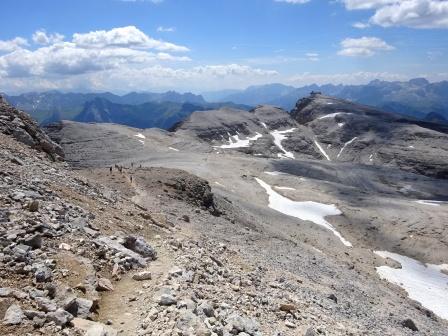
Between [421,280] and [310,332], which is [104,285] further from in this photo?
[421,280]

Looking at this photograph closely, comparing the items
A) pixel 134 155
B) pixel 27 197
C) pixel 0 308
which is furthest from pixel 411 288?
pixel 134 155

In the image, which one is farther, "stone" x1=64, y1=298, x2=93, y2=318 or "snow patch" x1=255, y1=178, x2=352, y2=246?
"snow patch" x1=255, y1=178, x2=352, y2=246

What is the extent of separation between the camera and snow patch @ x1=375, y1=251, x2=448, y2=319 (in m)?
51.9

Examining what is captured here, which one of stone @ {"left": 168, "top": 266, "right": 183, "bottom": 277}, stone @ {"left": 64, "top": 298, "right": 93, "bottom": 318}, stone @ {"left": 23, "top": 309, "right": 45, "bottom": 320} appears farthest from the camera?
stone @ {"left": 168, "top": 266, "right": 183, "bottom": 277}

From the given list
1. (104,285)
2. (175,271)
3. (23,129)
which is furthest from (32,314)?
(23,129)

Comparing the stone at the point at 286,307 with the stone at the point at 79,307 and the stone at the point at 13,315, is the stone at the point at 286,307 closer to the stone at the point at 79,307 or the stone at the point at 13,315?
the stone at the point at 79,307

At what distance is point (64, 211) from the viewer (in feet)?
63.4

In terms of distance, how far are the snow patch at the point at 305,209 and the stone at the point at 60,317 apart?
66689mm

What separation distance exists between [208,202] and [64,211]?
1281 inches

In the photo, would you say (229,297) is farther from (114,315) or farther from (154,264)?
(114,315)

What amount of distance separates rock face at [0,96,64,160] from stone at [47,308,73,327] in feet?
66.4

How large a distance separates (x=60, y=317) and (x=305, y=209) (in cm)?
7571

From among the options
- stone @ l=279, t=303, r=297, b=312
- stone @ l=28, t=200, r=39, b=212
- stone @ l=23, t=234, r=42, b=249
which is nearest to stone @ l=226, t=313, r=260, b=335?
stone @ l=279, t=303, r=297, b=312

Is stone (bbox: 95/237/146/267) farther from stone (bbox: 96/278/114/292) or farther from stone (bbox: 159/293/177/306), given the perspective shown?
stone (bbox: 159/293/177/306)
